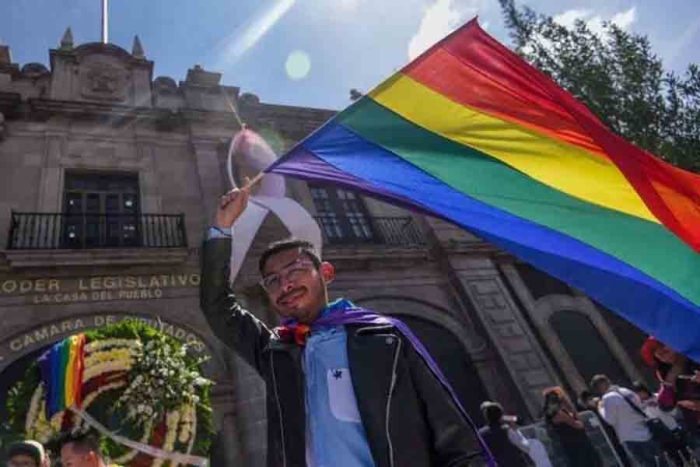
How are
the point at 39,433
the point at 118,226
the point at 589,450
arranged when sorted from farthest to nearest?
the point at 118,226, the point at 589,450, the point at 39,433

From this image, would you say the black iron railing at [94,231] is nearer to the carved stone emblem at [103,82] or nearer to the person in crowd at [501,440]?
the carved stone emblem at [103,82]

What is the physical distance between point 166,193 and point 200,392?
687 cm

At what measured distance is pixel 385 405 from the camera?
1619 mm

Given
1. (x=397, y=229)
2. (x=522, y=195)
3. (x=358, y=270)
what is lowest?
(x=522, y=195)

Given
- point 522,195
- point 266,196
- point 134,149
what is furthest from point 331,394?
point 134,149

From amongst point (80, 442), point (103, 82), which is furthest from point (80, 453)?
point (103, 82)

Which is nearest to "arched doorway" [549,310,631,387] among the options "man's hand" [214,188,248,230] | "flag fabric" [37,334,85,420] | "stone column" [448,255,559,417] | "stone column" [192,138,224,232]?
"stone column" [448,255,559,417]

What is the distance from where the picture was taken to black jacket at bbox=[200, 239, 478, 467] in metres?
1.57

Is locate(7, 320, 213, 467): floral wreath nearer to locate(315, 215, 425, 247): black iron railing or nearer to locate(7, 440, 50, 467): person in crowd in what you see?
locate(7, 440, 50, 467): person in crowd

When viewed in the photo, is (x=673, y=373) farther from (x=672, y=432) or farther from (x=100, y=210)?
(x=100, y=210)

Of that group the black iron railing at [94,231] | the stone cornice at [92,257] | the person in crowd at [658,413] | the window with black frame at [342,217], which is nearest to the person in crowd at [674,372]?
the person in crowd at [658,413]

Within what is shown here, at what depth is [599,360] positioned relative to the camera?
1146cm

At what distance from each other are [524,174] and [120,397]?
3.85 meters

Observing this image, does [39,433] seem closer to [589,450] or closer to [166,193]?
[589,450]
